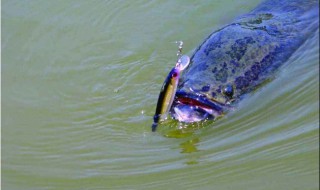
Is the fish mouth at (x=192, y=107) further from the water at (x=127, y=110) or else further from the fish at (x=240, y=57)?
the water at (x=127, y=110)

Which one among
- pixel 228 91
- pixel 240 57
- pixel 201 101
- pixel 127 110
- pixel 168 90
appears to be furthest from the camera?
pixel 127 110

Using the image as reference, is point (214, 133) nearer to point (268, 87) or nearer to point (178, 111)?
point (178, 111)

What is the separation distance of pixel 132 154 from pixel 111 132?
1.50 feet

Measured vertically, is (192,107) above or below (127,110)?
above

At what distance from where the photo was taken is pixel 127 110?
5.94 m

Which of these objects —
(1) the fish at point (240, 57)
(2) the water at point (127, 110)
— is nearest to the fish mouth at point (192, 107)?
(1) the fish at point (240, 57)

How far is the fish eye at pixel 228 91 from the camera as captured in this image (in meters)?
5.47

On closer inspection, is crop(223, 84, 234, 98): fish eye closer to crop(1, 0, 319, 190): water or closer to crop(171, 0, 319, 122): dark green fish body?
crop(171, 0, 319, 122): dark green fish body

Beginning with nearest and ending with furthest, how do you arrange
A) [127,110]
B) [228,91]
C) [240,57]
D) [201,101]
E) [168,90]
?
[168,90]
[201,101]
[228,91]
[240,57]
[127,110]

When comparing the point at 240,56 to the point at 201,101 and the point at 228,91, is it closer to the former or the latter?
the point at 228,91

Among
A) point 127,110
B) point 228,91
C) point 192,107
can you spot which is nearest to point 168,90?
point 192,107

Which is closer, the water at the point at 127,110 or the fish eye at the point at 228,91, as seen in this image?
the water at the point at 127,110

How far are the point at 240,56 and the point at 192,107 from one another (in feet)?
2.66

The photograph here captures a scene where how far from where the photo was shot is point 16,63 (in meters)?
7.12
